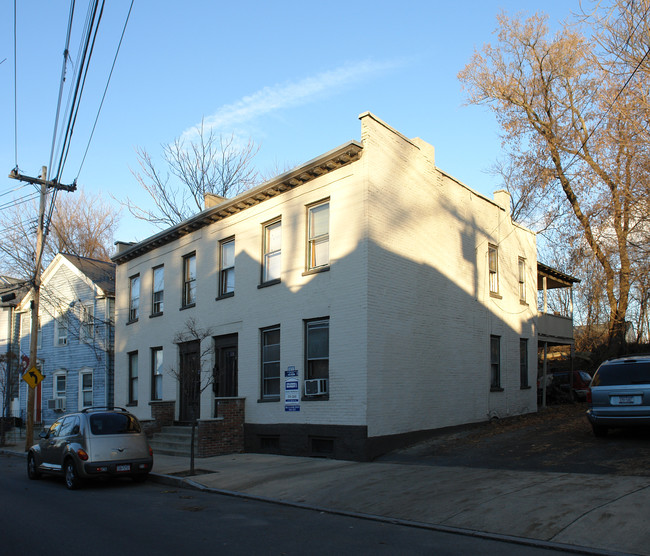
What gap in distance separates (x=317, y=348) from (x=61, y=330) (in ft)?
63.8

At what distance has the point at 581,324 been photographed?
43.4 metres

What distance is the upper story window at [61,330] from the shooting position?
97.3 ft

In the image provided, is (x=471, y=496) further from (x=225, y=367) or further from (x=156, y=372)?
(x=156, y=372)

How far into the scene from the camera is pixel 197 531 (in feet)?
26.9

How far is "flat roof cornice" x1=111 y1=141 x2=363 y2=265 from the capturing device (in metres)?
14.9

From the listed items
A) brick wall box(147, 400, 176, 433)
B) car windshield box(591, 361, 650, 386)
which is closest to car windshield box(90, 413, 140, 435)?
brick wall box(147, 400, 176, 433)

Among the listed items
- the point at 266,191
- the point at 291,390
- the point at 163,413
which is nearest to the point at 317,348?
the point at 291,390

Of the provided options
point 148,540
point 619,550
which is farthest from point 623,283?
point 148,540

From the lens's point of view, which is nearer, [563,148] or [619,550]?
[619,550]

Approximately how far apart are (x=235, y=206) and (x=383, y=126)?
554 centimetres

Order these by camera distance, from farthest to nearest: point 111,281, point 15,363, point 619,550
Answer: point 15,363
point 111,281
point 619,550

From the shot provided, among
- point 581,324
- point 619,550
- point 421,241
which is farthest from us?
point 581,324

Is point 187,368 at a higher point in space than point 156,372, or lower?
higher

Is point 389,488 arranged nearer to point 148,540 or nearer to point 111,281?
point 148,540
